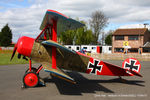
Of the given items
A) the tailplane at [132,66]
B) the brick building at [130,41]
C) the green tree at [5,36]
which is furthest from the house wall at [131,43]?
the green tree at [5,36]

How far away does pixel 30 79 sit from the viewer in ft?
22.3

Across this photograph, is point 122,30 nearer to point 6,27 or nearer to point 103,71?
point 103,71

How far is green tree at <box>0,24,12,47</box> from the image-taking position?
228 feet

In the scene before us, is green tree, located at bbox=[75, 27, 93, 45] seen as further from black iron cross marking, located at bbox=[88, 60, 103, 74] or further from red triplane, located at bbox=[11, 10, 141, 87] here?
black iron cross marking, located at bbox=[88, 60, 103, 74]

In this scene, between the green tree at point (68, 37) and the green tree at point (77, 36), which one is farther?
the green tree at point (68, 37)

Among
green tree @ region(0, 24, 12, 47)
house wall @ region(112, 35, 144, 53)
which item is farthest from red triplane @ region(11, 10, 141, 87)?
green tree @ region(0, 24, 12, 47)

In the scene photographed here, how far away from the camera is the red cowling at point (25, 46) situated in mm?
6879

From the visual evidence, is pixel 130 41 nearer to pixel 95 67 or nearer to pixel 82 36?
pixel 82 36

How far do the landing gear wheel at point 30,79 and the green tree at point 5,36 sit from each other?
6824 cm

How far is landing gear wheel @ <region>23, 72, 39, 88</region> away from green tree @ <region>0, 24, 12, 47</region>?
68241 mm

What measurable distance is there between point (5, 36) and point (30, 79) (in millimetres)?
69685

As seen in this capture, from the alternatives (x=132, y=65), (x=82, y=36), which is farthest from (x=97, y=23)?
(x=132, y=65)

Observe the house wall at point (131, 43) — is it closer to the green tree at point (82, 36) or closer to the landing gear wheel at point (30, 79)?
the green tree at point (82, 36)

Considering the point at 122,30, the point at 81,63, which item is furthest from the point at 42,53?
the point at 122,30
